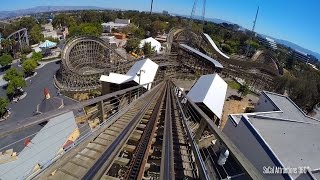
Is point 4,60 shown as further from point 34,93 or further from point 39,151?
point 39,151

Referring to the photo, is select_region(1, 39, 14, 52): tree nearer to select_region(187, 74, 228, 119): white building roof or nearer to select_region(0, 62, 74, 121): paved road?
select_region(0, 62, 74, 121): paved road

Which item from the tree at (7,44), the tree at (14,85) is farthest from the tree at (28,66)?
→ the tree at (7,44)

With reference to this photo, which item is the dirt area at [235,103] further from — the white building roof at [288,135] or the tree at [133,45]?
the tree at [133,45]

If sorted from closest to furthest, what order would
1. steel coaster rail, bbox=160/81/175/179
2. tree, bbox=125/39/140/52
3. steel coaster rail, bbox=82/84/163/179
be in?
steel coaster rail, bbox=82/84/163/179, steel coaster rail, bbox=160/81/175/179, tree, bbox=125/39/140/52

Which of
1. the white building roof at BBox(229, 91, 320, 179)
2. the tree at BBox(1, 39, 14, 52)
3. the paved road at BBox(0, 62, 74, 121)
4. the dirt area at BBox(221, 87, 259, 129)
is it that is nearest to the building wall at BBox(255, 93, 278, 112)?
the white building roof at BBox(229, 91, 320, 179)

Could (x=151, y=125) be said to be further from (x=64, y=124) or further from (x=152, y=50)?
(x=152, y=50)

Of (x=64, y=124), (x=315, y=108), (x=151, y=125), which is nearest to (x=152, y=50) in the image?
(x=315, y=108)

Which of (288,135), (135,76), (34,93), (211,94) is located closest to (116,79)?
(135,76)
